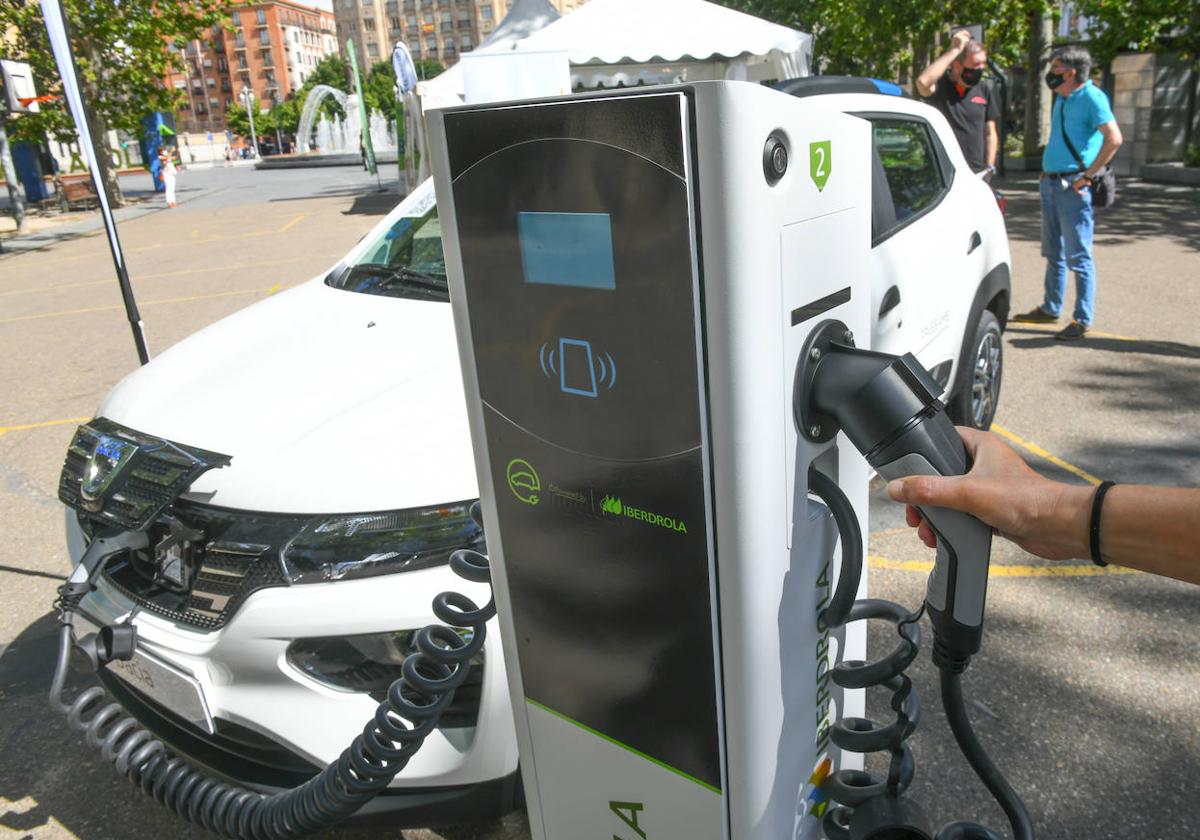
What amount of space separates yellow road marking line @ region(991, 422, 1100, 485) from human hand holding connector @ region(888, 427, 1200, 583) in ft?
10.1

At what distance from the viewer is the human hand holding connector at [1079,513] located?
121 cm

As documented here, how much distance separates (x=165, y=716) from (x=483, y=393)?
1339 mm

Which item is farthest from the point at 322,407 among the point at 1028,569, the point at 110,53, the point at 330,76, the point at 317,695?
the point at 330,76

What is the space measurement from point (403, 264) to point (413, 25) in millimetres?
129062

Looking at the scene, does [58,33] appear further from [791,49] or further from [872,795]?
[791,49]

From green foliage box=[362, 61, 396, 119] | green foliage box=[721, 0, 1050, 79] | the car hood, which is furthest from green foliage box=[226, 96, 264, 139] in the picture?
the car hood

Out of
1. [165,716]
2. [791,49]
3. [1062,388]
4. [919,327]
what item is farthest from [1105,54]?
[165,716]

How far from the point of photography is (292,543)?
6.74ft

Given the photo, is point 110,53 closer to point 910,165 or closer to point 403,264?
point 403,264

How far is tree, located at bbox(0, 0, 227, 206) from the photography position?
2017 cm

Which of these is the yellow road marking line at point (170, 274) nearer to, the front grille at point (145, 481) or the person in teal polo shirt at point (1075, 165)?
the person in teal polo shirt at point (1075, 165)

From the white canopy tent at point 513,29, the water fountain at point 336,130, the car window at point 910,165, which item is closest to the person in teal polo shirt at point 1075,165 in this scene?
the car window at point 910,165

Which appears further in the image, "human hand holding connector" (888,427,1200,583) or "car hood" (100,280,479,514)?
"car hood" (100,280,479,514)

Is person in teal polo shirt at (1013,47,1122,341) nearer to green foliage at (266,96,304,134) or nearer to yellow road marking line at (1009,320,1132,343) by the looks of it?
yellow road marking line at (1009,320,1132,343)
